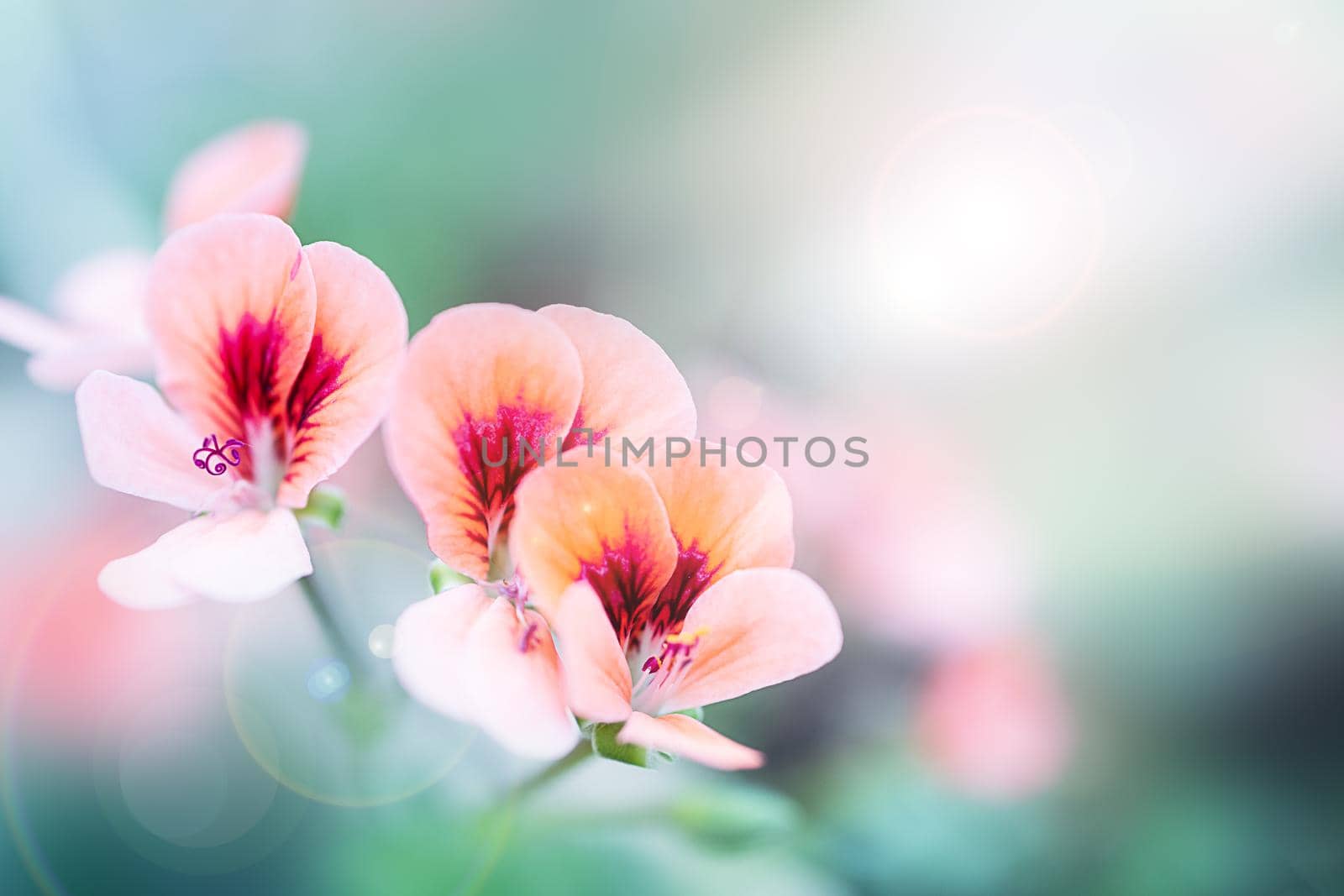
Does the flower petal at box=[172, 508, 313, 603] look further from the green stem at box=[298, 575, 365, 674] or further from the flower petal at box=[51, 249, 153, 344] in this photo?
the flower petal at box=[51, 249, 153, 344]

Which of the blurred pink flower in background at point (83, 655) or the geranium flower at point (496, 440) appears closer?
the geranium flower at point (496, 440)

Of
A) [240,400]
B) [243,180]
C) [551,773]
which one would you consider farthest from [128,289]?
[551,773]

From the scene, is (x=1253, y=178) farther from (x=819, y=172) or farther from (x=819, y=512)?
(x=819, y=512)

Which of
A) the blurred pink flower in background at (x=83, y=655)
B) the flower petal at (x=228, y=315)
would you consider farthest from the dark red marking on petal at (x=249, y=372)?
the blurred pink flower in background at (x=83, y=655)

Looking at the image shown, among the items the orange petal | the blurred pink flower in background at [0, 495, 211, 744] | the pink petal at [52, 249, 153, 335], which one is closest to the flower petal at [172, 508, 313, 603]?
the orange petal

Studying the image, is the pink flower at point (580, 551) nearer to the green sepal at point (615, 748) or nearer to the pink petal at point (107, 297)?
the green sepal at point (615, 748)

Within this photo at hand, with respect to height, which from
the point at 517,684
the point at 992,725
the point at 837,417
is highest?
the point at 837,417

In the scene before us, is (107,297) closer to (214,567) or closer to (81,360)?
(81,360)
